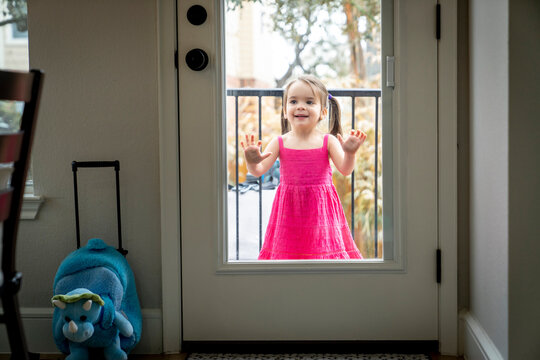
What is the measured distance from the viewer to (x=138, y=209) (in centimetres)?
205

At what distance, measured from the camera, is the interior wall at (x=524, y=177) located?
1513mm

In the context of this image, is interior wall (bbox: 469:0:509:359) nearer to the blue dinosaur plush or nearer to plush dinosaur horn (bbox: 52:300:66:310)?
the blue dinosaur plush

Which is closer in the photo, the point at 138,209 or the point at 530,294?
the point at 530,294

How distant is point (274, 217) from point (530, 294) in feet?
2.85

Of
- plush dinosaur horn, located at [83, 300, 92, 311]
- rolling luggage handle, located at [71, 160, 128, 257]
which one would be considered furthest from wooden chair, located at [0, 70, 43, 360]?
rolling luggage handle, located at [71, 160, 128, 257]

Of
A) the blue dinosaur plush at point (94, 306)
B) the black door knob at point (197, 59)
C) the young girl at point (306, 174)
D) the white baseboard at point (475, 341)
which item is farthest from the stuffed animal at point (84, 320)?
the white baseboard at point (475, 341)

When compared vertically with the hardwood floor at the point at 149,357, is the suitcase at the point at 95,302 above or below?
above

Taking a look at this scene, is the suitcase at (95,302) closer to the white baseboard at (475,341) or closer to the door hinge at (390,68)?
the door hinge at (390,68)

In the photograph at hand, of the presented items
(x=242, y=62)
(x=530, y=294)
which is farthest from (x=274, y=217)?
(x=530, y=294)

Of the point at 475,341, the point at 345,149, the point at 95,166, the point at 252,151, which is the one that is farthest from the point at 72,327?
the point at 475,341

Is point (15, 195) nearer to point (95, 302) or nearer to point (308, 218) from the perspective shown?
point (95, 302)

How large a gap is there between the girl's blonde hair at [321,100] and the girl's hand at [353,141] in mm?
41

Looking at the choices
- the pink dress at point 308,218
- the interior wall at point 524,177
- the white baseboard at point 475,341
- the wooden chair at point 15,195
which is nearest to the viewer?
the wooden chair at point 15,195

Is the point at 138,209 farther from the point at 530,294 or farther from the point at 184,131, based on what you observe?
the point at 530,294
